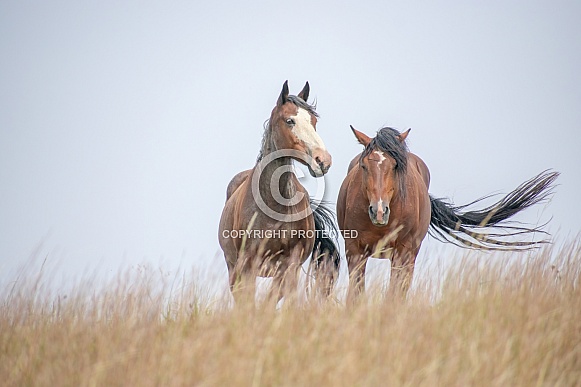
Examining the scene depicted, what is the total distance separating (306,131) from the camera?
7.36 m

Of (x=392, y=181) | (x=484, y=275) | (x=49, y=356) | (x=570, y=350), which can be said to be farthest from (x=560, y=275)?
(x=49, y=356)

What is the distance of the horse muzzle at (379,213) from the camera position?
24.9 feet

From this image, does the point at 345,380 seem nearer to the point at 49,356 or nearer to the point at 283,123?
the point at 49,356

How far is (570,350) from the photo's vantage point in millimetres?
4707

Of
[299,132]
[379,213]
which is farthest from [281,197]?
[379,213]

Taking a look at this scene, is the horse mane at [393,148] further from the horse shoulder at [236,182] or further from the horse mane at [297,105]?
the horse shoulder at [236,182]

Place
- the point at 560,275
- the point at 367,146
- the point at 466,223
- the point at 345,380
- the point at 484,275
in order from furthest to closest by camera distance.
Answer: the point at 466,223 → the point at 367,146 → the point at 560,275 → the point at 484,275 → the point at 345,380

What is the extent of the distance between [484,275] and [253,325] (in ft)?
6.49

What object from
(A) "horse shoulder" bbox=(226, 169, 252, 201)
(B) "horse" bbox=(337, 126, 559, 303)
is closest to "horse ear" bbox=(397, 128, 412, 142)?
(B) "horse" bbox=(337, 126, 559, 303)

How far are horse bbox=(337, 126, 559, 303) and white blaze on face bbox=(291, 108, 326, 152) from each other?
81 cm

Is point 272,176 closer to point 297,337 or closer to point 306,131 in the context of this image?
point 306,131

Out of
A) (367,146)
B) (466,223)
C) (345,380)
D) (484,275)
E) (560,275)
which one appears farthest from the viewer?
(466,223)

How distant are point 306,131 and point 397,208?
1.55 m

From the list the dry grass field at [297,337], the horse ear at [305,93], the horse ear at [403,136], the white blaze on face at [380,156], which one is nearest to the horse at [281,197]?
the horse ear at [305,93]
